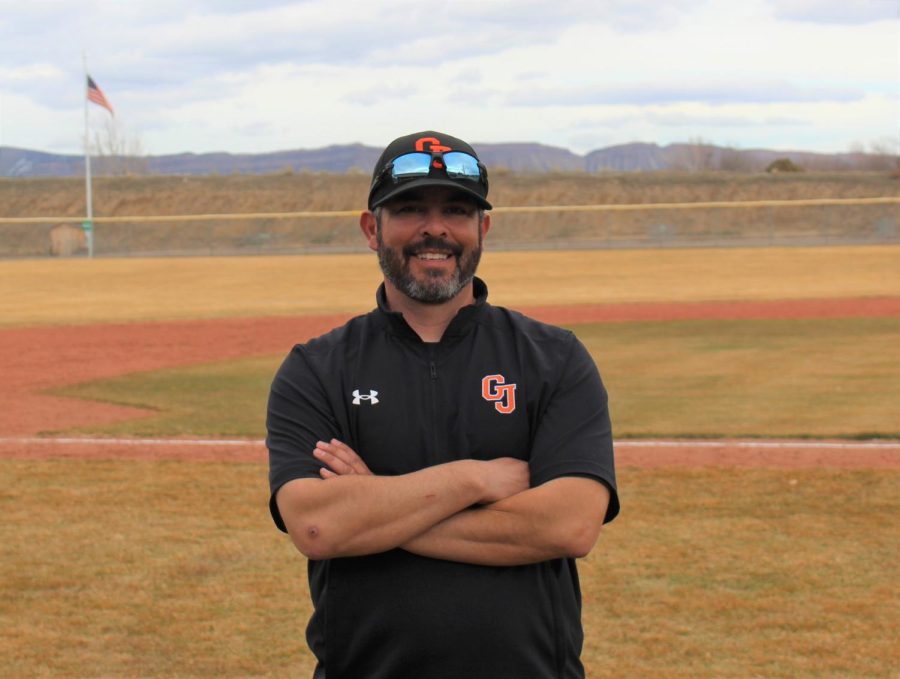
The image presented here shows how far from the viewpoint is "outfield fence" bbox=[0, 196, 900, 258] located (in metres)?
46.4

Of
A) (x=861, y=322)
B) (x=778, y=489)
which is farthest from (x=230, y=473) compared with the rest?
(x=861, y=322)

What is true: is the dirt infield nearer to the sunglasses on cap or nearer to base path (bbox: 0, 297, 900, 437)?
base path (bbox: 0, 297, 900, 437)

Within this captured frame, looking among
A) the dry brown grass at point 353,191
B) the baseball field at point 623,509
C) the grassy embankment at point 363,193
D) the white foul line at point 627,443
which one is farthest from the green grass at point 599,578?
the dry brown grass at point 353,191

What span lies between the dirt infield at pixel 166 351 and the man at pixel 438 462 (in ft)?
21.6

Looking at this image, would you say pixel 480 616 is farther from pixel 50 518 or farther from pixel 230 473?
pixel 230 473

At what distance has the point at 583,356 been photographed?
9.89 feet

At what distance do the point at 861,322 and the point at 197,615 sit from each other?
17215 mm

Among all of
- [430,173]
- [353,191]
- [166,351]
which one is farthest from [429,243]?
[353,191]

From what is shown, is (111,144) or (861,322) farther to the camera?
(111,144)

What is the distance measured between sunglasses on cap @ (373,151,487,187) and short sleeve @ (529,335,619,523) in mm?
496

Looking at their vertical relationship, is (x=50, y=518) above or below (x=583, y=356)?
below

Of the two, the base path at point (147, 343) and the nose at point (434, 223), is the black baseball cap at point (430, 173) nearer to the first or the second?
the nose at point (434, 223)

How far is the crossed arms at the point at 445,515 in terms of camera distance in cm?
280

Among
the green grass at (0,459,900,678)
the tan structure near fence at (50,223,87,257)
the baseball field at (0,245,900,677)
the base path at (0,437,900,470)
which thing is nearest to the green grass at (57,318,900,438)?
the baseball field at (0,245,900,677)
